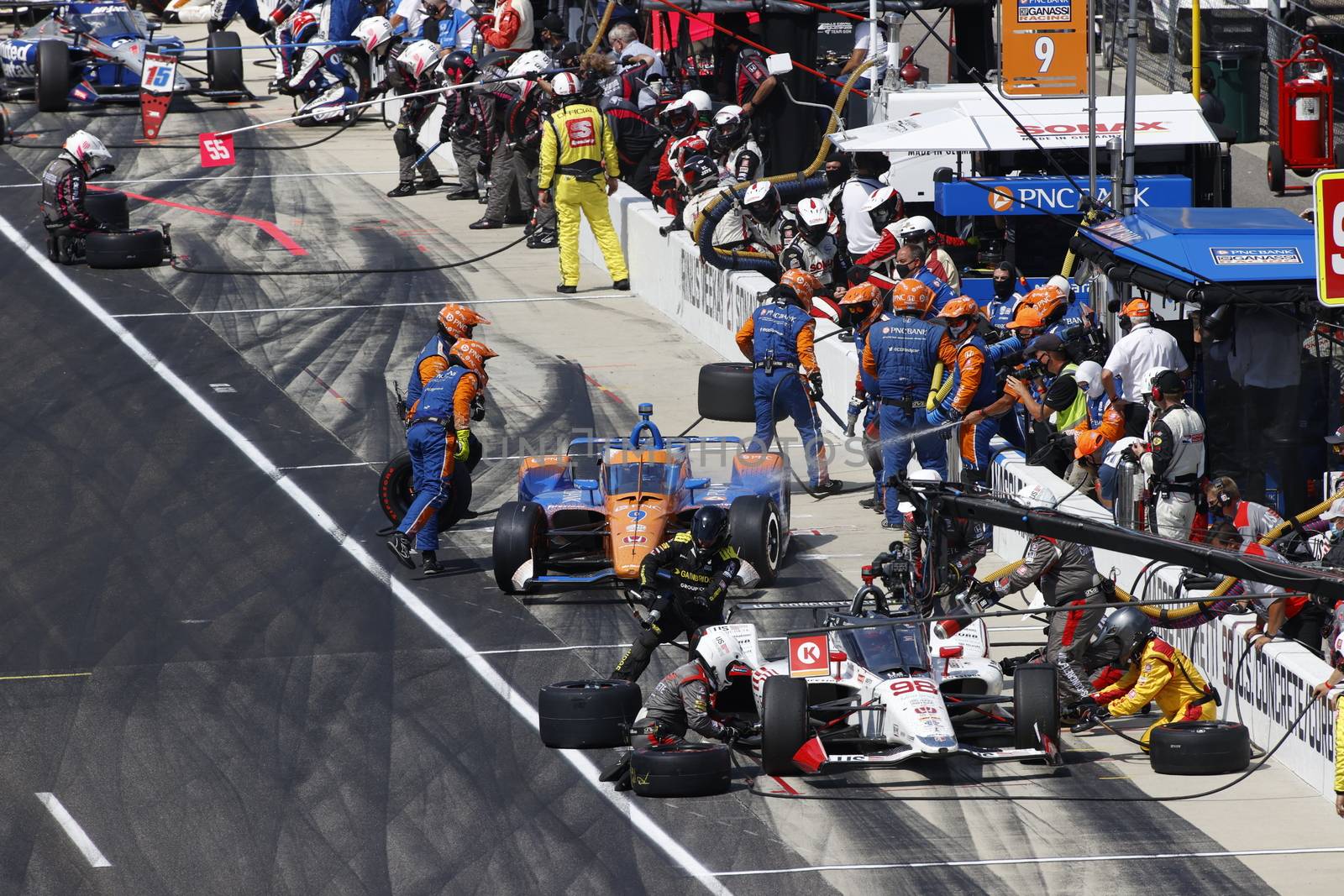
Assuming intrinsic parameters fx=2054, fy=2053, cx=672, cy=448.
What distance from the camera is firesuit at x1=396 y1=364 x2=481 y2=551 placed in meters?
15.1

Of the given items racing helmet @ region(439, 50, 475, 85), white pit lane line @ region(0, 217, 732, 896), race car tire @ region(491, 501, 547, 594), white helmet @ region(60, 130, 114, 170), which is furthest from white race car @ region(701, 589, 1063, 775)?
racing helmet @ region(439, 50, 475, 85)

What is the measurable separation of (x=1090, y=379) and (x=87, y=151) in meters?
12.5

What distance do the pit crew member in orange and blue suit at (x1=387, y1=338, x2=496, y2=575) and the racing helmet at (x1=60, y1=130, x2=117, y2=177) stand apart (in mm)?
9278

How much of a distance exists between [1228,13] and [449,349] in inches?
609

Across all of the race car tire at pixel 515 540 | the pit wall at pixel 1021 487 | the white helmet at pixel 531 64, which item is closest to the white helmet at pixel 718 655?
the pit wall at pixel 1021 487

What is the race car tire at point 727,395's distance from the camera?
57.3 ft

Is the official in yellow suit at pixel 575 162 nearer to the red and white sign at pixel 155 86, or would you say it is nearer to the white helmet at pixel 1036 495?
the white helmet at pixel 1036 495

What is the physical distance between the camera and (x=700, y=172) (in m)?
21.2

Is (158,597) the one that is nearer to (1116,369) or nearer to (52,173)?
(1116,369)

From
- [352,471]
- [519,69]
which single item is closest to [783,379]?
[352,471]

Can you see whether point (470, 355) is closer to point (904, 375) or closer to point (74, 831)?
point (904, 375)

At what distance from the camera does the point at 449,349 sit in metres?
15.8

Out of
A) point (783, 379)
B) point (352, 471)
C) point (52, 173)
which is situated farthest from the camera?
point (52, 173)

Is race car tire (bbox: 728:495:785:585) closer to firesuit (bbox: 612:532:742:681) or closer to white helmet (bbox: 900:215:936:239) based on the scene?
firesuit (bbox: 612:532:742:681)
